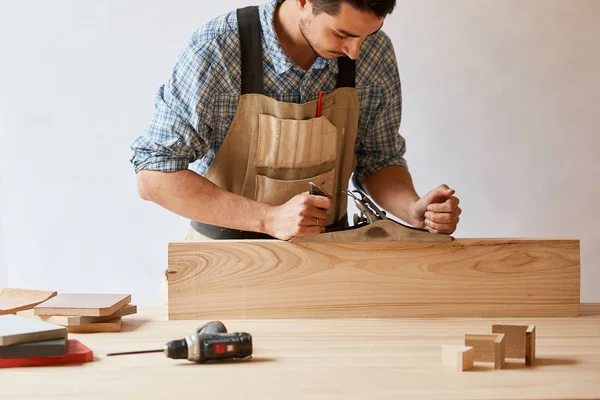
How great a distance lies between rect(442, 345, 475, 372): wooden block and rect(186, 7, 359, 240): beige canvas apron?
1.15 m

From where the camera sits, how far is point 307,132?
2.57 meters

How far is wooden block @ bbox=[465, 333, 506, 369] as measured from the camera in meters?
1.55

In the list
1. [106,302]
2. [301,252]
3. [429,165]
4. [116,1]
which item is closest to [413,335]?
[301,252]

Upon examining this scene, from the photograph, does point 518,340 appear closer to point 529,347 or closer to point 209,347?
point 529,347

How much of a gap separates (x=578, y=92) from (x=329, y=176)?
1.65m

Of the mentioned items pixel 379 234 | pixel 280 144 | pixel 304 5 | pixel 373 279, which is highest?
pixel 304 5

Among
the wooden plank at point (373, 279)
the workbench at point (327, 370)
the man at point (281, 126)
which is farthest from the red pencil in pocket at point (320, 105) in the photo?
the workbench at point (327, 370)

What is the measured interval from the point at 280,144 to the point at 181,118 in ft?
1.23

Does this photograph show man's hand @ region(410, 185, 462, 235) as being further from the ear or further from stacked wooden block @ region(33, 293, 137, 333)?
stacked wooden block @ region(33, 293, 137, 333)

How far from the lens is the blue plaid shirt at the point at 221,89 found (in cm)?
235

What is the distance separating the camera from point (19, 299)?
2.17 metres

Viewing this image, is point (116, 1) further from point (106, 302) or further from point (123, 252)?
point (106, 302)

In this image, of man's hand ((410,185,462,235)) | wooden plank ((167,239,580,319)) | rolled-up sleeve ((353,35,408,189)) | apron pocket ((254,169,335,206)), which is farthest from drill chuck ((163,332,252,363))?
rolled-up sleeve ((353,35,408,189))

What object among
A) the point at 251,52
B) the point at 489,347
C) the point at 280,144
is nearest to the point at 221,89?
the point at 251,52
